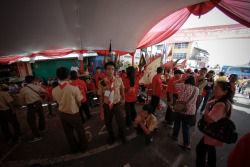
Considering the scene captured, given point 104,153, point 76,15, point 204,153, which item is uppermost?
point 76,15

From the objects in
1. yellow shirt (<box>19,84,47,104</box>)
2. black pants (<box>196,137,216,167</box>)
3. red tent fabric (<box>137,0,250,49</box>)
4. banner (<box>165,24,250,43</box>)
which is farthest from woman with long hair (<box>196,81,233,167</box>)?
banner (<box>165,24,250,43</box>)

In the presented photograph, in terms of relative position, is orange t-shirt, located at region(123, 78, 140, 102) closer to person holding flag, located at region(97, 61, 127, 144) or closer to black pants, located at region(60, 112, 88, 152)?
person holding flag, located at region(97, 61, 127, 144)

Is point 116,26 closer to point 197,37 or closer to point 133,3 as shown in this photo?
point 133,3

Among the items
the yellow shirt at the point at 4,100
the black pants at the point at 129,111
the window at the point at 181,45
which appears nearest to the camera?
the yellow shirt at the point at 4,100

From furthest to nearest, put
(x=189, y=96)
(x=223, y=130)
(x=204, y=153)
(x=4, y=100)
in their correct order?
(x=4, y=100) → (x=189, y=96) → (x=204, y=153) → (x=223, y=130)

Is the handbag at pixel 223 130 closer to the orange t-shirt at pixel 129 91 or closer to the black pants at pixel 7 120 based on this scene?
the orange t-shirt at pixel 129 91

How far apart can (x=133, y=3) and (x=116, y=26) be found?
1.08 metres

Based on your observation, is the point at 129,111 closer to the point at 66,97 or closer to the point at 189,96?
the point at 189,96

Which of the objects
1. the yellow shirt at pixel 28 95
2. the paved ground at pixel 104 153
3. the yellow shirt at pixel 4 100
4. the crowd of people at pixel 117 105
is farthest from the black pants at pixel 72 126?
the yellow shirt at pixel 4 100

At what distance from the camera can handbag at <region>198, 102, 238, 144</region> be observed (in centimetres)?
133

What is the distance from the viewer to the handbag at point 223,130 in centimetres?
133

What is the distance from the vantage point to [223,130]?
1.37m

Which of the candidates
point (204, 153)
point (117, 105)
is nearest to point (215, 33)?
point (204, 153)

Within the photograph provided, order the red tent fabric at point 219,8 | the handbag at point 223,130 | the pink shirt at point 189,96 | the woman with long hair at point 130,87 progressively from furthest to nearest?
the woman with long hair at point 130,87, the pink shirt at point 189,96, the red tent fabric at point 219,8, the handbag at point 223,130
